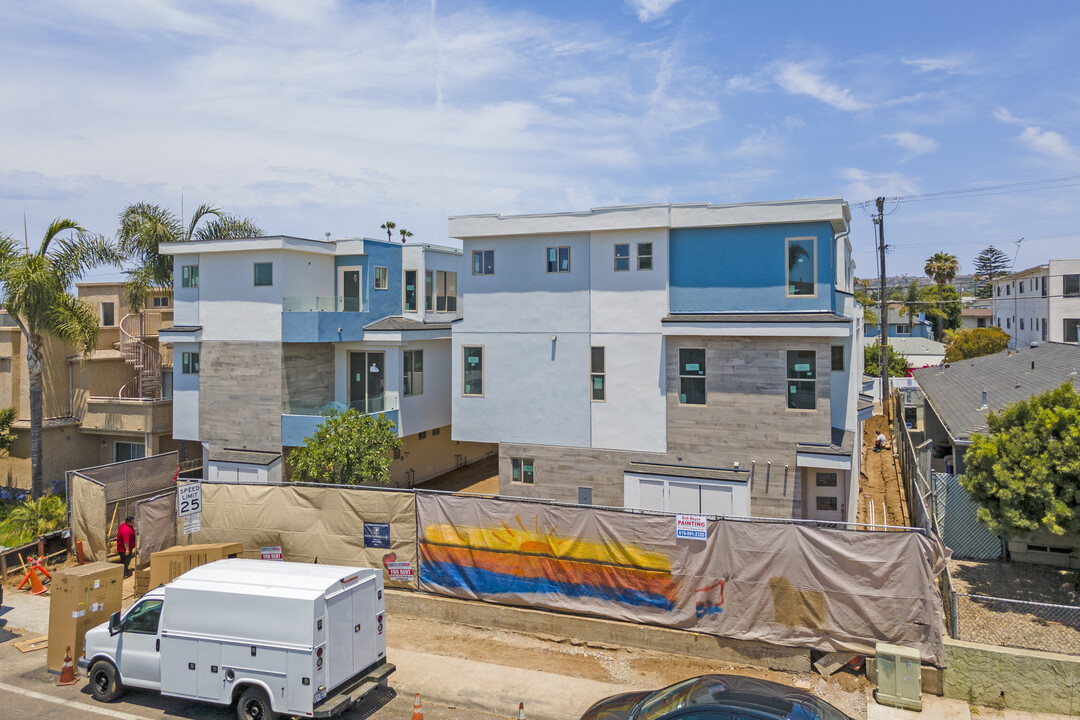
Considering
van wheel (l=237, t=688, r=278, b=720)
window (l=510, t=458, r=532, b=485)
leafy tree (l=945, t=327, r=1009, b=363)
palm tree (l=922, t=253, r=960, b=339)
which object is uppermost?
palm tree (l=922, t=253, r=960, b=339)

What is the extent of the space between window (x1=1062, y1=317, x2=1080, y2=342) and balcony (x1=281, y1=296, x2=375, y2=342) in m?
50.7

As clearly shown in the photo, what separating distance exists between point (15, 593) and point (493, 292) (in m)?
14.5

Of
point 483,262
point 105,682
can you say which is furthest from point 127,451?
point 105,682

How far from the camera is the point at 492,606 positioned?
13.8 m

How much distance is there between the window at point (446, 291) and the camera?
1149 inches

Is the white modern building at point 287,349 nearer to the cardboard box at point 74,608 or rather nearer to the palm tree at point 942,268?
the cardboard box at point 74,608

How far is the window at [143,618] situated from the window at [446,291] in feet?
62.7

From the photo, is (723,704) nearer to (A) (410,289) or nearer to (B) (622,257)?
(B) (622,257)

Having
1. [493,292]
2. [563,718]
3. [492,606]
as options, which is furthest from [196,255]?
[563,718]

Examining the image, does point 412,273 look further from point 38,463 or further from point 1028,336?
point 1028,336

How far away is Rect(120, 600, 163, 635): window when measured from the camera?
11.0 metres

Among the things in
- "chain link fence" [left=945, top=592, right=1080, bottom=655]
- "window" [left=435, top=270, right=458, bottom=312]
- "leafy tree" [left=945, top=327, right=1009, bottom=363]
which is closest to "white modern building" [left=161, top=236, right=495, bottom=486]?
"window" [left=435, top=270, right=458, bottom=312]

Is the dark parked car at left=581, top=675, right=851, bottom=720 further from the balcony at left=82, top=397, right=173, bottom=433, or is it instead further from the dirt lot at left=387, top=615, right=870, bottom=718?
the balcony at left=82, top=397, right=173, bottom=433

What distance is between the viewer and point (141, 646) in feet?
36.2
